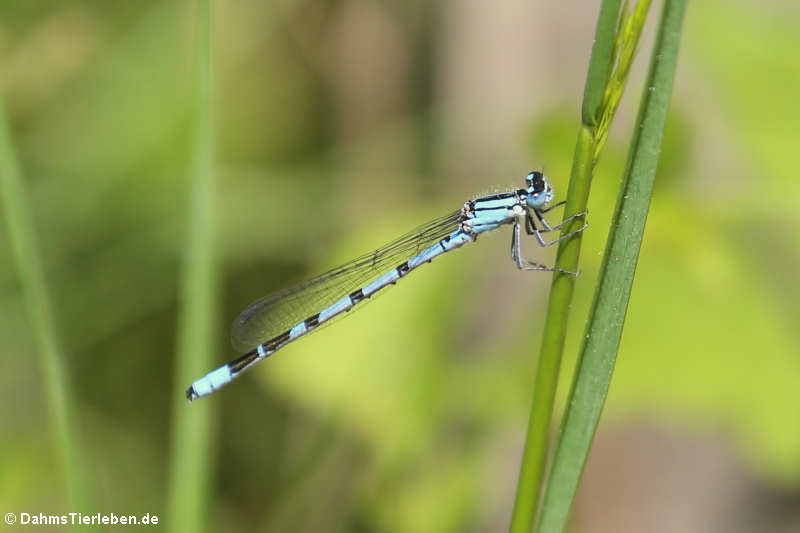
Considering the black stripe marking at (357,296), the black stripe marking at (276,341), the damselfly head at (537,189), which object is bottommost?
the damselfly head at (537,189)

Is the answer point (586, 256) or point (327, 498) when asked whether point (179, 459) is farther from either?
point (327, 498)

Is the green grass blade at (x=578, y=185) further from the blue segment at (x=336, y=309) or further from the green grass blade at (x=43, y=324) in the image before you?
the blue segment at (x=336, y=309)

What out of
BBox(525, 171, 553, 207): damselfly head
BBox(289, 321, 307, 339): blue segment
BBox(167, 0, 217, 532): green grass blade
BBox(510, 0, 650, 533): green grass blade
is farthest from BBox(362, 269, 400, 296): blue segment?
BBox(510, 0, 650, 533): green grass blade

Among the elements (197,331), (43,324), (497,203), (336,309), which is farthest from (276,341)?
(43,324)

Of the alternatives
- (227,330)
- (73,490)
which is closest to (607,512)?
(227,330)

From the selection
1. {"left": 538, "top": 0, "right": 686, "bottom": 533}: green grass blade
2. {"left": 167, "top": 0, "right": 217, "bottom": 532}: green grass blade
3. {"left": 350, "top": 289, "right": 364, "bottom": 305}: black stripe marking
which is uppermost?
{"left": 350, "top": 289, "right": 364, "bottom": 305}: black stripe marking

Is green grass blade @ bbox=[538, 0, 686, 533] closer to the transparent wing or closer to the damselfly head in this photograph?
the damselfly head

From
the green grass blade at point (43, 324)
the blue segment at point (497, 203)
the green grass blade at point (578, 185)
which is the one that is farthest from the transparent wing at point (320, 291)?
the green grass blade at point (578, 185)
